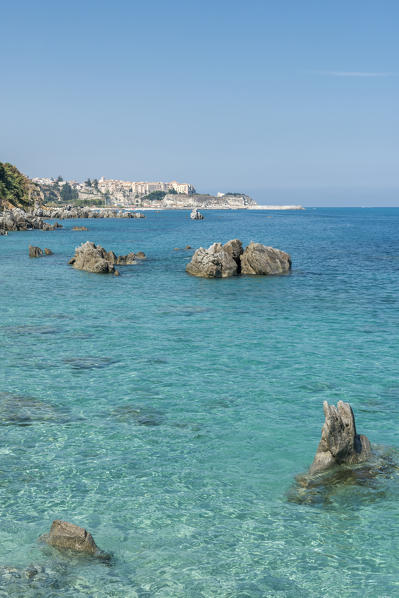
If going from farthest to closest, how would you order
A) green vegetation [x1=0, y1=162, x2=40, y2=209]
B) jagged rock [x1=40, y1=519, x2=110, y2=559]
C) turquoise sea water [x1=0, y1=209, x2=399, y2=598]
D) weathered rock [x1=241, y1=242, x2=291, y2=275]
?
green vegetation [x1=0, y1=162, x2=40, y2=209]
weathered rock [x1=241, y1=242, x2=291, y2=275]
jagged rock [x1=40, y1=519, x2=110, y2=559]
turquoise sea water [x1=0, y1=209, x2=399, y2=598]

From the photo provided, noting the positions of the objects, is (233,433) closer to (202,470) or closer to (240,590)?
(202,470)

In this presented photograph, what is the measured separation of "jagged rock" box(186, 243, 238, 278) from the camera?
167ft

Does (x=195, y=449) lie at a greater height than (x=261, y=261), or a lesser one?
lesser

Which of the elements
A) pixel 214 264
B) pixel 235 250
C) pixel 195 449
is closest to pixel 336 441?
pixel 195 449

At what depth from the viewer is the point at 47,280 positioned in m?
48.8

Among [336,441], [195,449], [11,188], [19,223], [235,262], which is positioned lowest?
[195,449]

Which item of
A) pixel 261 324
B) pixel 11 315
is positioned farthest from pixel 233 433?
pixel 11 315

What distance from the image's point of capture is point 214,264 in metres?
51.1

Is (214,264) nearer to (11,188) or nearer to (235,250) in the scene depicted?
(235,250)

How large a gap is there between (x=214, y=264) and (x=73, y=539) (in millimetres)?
41351

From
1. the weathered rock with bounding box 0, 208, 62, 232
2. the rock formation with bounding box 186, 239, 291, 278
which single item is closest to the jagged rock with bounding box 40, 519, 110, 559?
the rock formation with bounding box 186, 239, 291, 278

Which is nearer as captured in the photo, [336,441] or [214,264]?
[336,441]

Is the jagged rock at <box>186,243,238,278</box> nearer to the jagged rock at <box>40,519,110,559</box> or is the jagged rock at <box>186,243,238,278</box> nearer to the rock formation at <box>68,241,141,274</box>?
the rock formation at <box>68,241,141,274</box>

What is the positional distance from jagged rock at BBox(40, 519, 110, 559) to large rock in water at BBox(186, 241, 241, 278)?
40.7m
